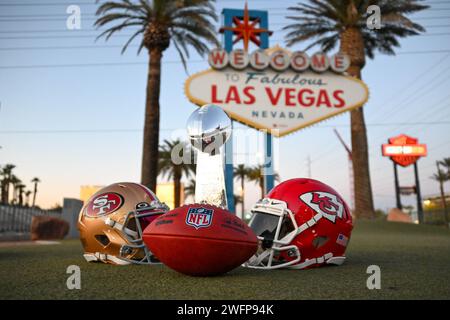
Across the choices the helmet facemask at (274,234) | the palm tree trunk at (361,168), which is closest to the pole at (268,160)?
the palm tree trunk at (361,168)

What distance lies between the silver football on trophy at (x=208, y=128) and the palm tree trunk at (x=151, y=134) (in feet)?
33.5

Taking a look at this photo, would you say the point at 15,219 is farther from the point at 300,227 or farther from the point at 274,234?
the point at 300,227

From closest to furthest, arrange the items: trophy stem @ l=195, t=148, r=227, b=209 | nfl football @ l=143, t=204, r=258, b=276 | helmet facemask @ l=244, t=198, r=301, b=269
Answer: nfl football @ l=143, t=204, r=258, b=276
helmet facemask @ l=244, t=198, r=301, b=269
trophy stem @ l=195, t=148, r=227, b=209

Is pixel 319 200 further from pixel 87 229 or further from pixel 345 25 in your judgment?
pixel 345 25

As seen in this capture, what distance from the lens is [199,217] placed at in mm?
3297

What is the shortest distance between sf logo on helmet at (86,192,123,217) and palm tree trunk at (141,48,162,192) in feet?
31.4

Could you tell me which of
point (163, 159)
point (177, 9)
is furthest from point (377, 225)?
point (163, 159)

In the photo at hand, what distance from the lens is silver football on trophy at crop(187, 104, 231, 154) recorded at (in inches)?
155

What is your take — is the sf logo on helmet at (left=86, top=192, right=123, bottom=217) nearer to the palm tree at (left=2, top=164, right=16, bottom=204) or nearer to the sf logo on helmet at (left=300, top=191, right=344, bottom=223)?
the sf logo on helmet at (left=300, top=191, right=344, bottom=223)

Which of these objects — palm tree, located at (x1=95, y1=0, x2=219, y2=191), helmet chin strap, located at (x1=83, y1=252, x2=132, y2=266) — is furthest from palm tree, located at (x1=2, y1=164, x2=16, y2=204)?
helmet chin strap, located at (x1=83, y1=252, x2=132, y2=266)

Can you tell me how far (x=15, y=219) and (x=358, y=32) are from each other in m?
16.0

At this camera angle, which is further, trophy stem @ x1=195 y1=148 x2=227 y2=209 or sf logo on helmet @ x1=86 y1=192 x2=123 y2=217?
sf logo on helmet @ x1=86 y1=192 x2=123 y2=217

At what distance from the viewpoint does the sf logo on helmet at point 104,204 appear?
4.29 metres

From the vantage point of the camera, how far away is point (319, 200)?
157 inches
